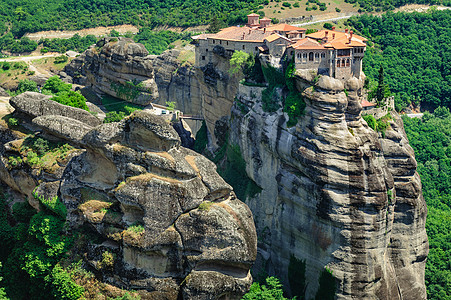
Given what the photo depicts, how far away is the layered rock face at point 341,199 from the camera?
49.7m

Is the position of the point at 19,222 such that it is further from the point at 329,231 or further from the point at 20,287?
the point at 329,231

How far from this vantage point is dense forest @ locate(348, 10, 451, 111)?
100375 mm

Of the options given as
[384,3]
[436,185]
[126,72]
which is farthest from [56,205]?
[384,3]

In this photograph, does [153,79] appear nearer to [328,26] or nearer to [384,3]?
[328,26]

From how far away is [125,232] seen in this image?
4172 cm

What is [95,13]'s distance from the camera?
13800 cm

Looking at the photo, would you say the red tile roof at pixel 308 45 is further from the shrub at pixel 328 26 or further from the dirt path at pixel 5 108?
the shrub at pixel 328 26

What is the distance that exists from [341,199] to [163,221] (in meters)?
16.5

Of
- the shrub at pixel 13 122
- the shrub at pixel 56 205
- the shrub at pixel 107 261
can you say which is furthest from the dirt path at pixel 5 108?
the shrub at pixel 107 261

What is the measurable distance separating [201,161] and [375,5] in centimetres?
8800

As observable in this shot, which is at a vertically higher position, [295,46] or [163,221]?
[295,46]

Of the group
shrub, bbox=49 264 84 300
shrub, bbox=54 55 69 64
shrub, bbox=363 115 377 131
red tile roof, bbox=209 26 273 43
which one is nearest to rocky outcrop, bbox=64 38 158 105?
red tile roof, bbox=209 26 273 43

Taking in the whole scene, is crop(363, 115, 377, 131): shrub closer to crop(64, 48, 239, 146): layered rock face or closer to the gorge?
the gorge

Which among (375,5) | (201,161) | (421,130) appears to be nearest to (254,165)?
(201,161)
